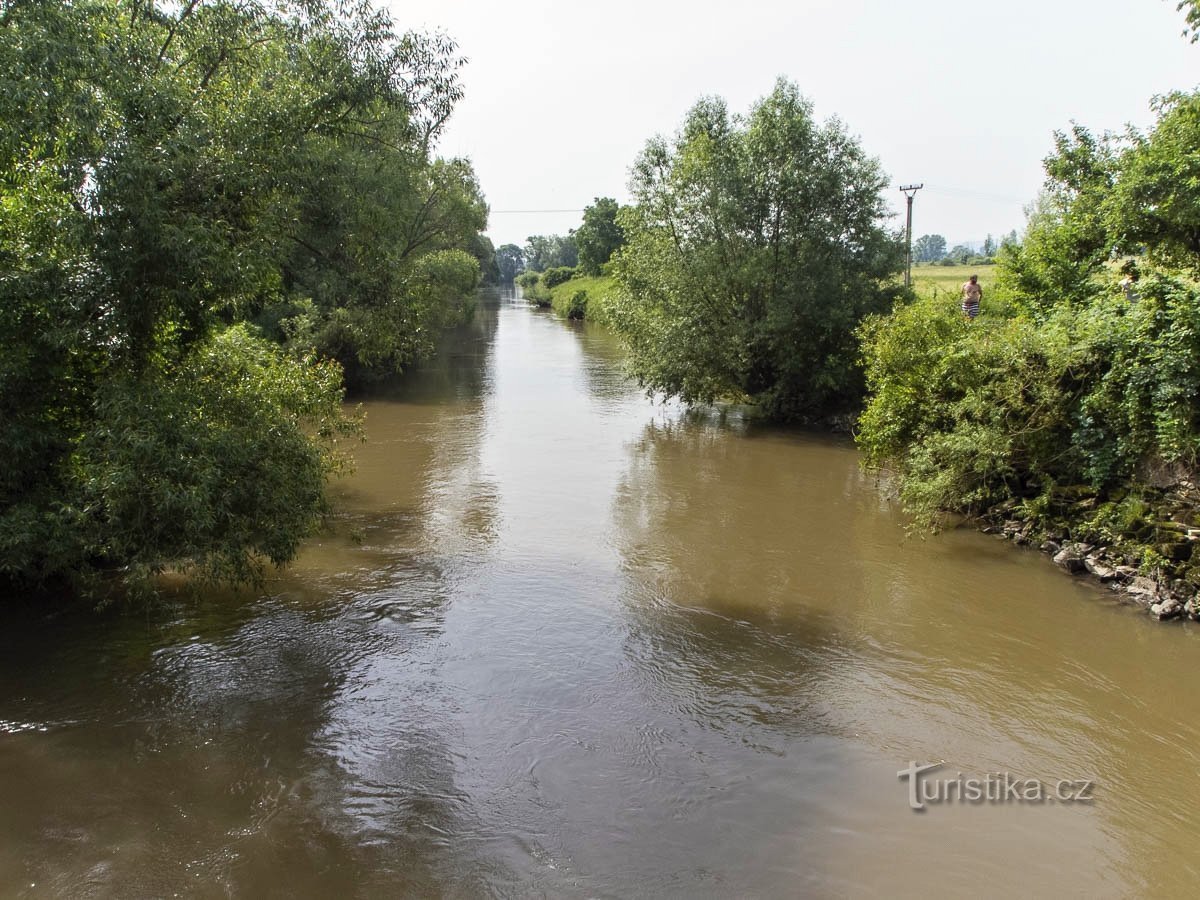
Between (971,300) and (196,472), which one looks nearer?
(196,472)

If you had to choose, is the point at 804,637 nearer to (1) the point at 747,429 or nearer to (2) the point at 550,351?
(1) the point at 747,429

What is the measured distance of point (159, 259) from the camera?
865 cm

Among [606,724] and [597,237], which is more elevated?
[597,237]

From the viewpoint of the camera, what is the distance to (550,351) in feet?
144

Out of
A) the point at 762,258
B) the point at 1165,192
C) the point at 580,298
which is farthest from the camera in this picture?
the point at 580,298

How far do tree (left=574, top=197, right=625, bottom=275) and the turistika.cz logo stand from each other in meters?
78.5

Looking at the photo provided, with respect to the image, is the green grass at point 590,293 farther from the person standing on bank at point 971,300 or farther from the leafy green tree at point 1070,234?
the leafy green tree at point 1070,234

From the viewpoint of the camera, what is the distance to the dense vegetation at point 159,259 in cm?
839

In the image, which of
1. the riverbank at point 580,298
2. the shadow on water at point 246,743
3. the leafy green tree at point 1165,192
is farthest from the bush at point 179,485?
the riverbank at point 580,298

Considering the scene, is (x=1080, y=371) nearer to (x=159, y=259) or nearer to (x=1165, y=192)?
(x=1165, y=192)

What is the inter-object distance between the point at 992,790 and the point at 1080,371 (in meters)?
8.00

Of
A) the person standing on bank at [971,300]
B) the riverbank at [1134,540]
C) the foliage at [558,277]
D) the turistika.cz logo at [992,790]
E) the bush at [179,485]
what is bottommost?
the turistika.cz logo at [992,790]

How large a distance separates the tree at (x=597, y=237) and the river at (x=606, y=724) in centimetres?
7388

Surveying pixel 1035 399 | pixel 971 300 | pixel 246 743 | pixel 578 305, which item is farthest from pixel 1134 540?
pixel 578 305
